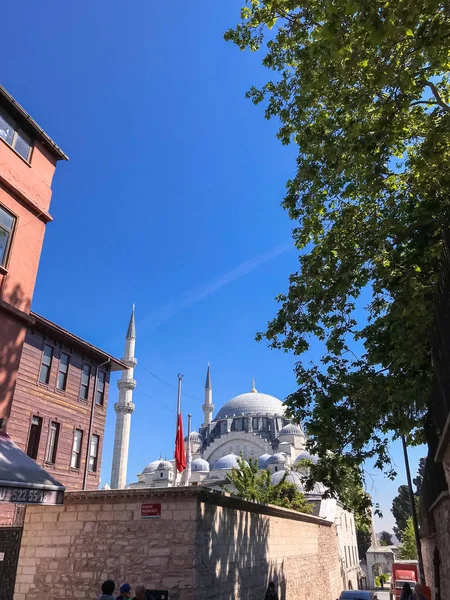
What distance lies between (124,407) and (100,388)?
26.7 m

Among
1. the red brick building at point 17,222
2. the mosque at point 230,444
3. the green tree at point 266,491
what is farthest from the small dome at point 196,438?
the red brick building at point 17,222

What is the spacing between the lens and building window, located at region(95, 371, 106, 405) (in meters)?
20.7

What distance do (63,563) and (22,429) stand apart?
7.10 m

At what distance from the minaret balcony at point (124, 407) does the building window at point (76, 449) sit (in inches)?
1089

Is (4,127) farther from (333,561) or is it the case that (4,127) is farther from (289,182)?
(333,561)

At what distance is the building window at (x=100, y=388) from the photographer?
2067 cm

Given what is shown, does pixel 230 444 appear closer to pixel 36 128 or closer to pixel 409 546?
pixel 409 546

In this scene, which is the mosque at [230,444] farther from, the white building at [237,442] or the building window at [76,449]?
the building window at [76,449]

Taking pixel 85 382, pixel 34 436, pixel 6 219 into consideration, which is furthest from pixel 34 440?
pixel 6 219

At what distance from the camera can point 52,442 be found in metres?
17.7

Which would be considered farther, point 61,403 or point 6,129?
point 61,403

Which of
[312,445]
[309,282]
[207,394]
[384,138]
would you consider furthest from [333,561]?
[207,394]

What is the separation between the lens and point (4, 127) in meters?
10.0

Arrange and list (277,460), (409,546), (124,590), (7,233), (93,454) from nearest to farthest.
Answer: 1. (124,590)
2. (7,233)
3. (93,454)
4. (409,546)
5. (277,460)
